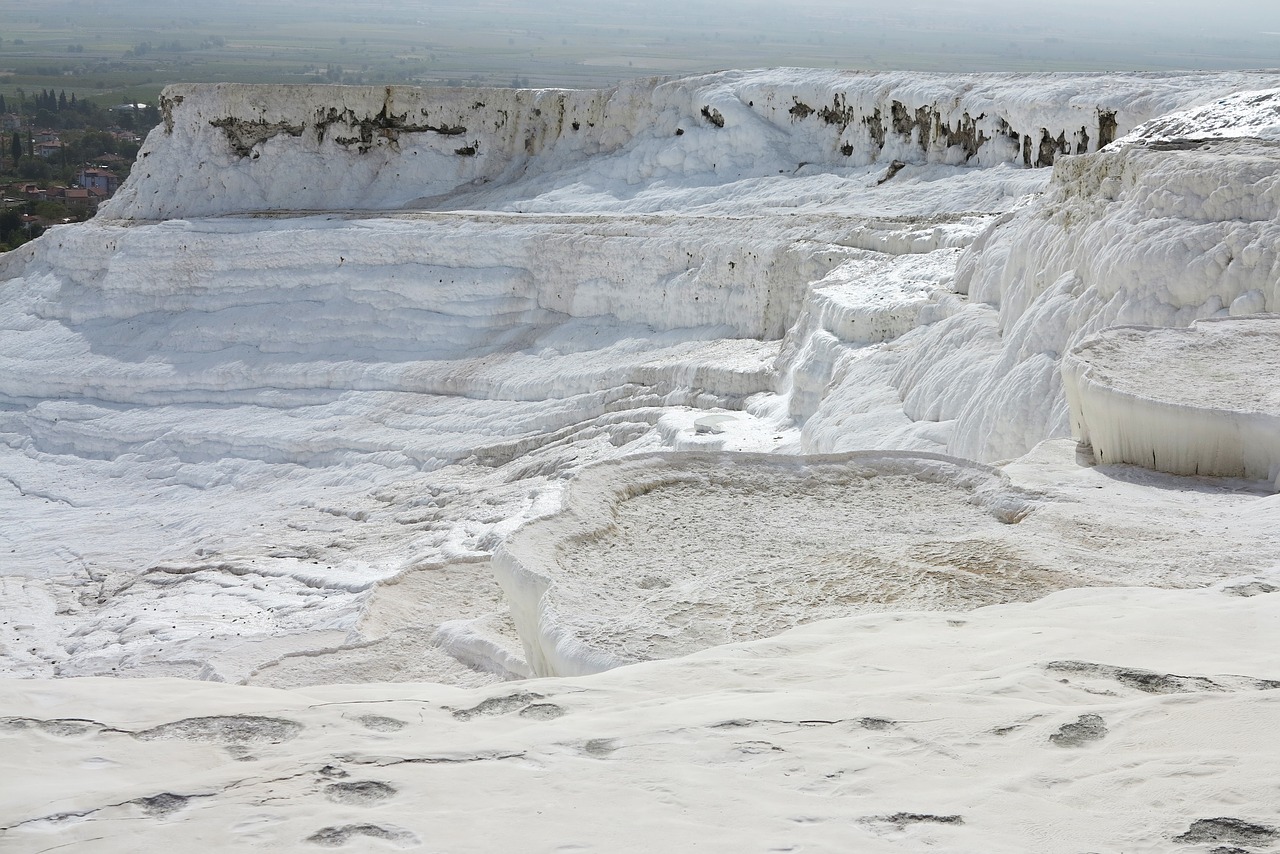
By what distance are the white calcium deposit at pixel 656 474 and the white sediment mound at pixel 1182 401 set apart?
3cm

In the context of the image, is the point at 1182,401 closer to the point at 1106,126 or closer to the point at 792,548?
the point at 792,548

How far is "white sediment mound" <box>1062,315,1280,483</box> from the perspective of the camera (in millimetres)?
5492

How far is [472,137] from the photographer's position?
22.7 metres

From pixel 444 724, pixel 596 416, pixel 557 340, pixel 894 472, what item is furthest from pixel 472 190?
pixel 444 724

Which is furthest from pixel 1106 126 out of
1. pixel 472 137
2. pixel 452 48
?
pixel 452 48

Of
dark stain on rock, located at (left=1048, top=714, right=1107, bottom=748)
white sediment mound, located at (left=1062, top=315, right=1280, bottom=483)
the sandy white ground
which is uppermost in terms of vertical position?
white sediment mound, located at (left=1062, top=315, right=1280, bottom=483)

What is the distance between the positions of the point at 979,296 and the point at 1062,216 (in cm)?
119

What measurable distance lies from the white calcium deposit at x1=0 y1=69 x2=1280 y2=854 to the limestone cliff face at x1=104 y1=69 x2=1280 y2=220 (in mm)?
76

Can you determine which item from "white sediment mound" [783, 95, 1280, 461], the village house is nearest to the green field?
the village house

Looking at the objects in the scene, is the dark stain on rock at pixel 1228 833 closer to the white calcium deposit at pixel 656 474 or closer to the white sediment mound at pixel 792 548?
the white calcium deposit at pixel 656 474

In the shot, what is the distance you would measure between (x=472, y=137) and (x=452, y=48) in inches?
3953

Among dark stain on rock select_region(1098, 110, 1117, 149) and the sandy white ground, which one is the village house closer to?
dark stain on rock select_region(1098, 110, 1117, 149)

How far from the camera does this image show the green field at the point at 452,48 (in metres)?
85.8

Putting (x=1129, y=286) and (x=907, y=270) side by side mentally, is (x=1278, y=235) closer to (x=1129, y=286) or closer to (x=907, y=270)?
(x=1129, y=286)
